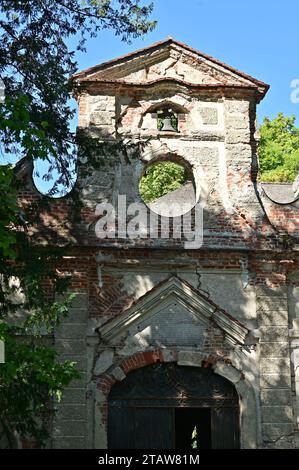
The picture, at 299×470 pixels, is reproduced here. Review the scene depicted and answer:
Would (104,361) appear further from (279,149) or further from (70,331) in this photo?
(279,149)

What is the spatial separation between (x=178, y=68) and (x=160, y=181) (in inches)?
529

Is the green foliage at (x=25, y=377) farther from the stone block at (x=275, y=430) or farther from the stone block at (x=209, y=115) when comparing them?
the stone block at (x=209, y=115)

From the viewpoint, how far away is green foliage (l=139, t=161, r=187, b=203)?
1035 inches

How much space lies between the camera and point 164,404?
37.9 ft

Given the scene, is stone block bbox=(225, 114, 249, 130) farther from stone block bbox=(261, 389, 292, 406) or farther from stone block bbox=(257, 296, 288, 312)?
stone block bbox=(261, 389, 292, 406)

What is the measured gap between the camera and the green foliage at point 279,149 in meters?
27.0

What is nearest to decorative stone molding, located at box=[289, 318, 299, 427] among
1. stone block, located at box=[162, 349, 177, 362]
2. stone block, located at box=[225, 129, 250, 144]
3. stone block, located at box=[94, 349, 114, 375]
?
stone block, located at box=[162, 349, 177, 362]

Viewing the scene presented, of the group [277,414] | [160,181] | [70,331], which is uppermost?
[160,181]

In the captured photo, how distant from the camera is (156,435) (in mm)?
11453

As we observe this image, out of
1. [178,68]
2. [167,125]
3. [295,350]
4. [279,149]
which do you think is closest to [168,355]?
[295,350]

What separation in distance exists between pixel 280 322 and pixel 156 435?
103 inches

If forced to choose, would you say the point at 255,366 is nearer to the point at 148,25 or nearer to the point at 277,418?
the point at 277,418

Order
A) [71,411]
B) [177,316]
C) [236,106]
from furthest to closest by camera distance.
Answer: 1. [236,106]
2. [177,316]
3. [71,411]
